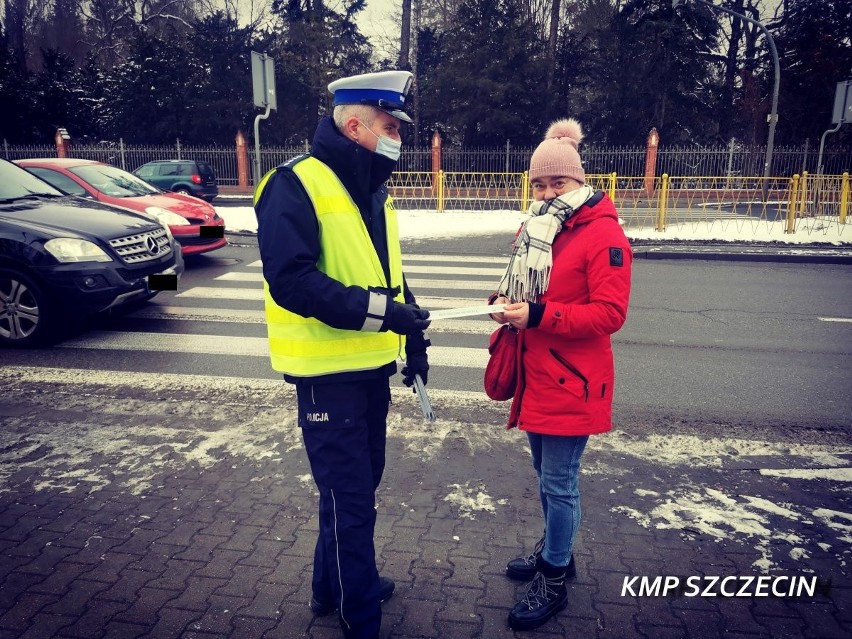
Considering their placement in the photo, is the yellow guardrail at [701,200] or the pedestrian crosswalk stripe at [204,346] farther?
the yellow guardrail at [701,200]

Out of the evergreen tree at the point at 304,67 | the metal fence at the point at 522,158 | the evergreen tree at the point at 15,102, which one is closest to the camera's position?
the metal fence at the point at 522,158

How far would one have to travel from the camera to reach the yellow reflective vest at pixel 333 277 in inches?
88.8

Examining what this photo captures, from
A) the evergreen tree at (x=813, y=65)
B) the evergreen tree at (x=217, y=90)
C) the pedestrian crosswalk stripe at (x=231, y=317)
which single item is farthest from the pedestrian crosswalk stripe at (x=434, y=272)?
the evergreen tree at (x=813, y=65)

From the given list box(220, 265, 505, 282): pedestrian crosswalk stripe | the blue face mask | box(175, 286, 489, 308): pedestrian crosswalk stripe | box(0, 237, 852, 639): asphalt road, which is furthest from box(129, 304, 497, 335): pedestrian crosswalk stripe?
the blue face mask

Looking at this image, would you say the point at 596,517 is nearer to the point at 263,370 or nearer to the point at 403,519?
the point at 403,519

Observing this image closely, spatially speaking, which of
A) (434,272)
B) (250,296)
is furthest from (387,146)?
(434,272)

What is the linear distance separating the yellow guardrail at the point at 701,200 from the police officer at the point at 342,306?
45.0ft

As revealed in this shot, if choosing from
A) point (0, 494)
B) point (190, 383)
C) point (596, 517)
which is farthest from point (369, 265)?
point (190, 383)

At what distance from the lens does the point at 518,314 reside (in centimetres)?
248

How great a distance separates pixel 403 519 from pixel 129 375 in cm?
324

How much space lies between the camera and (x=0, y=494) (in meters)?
3.54

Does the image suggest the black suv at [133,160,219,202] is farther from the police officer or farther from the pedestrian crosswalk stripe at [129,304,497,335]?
the police officer

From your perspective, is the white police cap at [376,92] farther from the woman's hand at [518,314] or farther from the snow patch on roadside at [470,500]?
the snow patch on roadside at [470,500]

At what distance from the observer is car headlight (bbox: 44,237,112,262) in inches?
240
